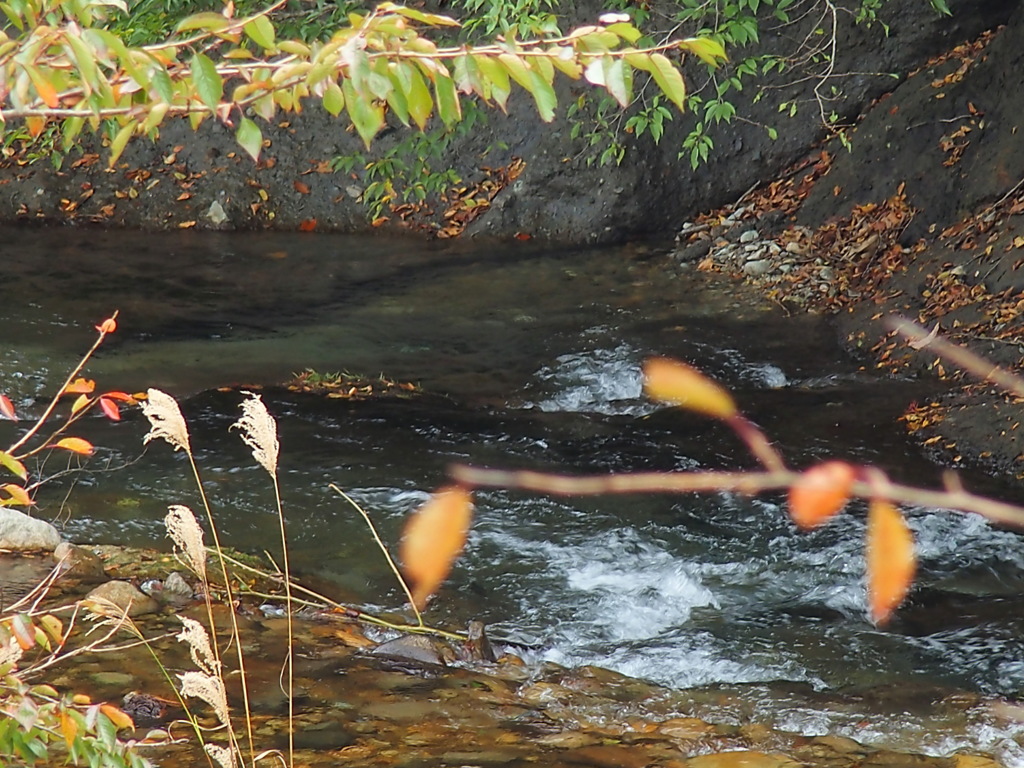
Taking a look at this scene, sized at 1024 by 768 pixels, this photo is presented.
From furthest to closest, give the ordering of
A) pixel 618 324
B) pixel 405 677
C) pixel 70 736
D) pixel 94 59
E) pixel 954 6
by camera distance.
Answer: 1. pixel 954 6
2. pixel 618 324
3. pixel 405 677
4. pixel 70 736
5. pixel 94 59

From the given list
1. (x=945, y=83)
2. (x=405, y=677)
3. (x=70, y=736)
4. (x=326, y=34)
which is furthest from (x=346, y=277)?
(x=70, y=736)

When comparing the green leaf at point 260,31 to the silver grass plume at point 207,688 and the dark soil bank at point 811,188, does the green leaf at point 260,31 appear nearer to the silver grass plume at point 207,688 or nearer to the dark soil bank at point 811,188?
the silver grass plume at point 207,688

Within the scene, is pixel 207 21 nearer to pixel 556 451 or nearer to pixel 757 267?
pixel 556 451

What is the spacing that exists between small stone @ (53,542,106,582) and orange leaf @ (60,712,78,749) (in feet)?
8.85

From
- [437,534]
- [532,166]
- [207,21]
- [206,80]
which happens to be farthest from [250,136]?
[532,166]

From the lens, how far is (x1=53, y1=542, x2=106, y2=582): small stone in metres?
4.76

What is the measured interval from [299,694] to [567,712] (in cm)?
99

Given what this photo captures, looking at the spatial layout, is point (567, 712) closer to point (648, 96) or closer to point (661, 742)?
point (661, 742)

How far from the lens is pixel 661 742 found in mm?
3787

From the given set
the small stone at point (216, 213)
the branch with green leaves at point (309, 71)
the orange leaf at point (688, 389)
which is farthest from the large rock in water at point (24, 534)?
the small stone at point (216, 213)

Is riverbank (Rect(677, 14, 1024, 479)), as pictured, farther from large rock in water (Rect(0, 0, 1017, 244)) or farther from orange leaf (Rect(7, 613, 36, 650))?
orange leaf (Rect(7, 613, 36, 650))

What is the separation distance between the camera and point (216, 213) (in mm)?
13617

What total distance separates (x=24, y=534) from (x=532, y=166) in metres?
8.65

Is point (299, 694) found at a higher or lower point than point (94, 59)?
lower
